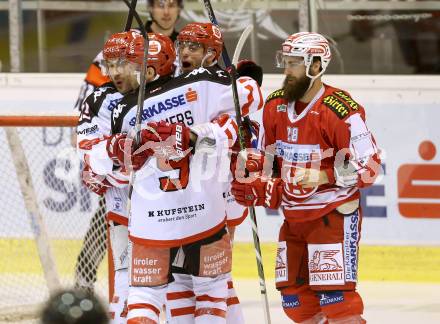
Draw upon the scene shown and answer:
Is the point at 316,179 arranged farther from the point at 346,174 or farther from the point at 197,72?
the point at 197,72

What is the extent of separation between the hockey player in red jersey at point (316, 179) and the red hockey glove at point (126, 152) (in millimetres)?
380

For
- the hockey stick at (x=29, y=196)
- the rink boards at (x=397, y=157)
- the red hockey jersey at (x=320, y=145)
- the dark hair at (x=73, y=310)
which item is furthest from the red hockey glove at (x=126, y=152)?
the rink boards at (x=397, y=157)

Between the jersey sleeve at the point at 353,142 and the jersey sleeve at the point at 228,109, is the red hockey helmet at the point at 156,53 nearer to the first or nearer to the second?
the jersey sleeve at the point at 228,109

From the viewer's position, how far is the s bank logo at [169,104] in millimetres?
3900

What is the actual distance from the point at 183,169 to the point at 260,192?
1.00ft

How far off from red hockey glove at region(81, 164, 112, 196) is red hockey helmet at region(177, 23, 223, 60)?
569 mm

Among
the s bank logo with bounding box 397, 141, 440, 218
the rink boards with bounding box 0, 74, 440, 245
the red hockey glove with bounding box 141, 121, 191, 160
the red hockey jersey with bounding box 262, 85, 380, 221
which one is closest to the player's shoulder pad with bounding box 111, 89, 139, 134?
the red hockey glove with bounding box 141, 121, 191, 160

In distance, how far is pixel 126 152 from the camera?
3902 mm

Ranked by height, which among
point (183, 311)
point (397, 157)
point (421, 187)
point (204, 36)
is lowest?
point (183, 311)

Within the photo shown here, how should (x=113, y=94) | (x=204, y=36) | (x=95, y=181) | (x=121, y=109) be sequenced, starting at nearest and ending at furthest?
(x=121, y=109)
(x=113, y=94)
(x=204, y=36)
(x=95, y=181)

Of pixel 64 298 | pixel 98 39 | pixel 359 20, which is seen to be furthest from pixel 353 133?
pixel 98 39

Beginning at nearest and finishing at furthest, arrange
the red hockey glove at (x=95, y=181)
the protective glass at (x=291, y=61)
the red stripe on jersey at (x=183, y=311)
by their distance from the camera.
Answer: the protective glass at (x=291, y=61) < the red stripe on jersey at (x=183, y=311) < the red hockey glove at (x=95, y=181)

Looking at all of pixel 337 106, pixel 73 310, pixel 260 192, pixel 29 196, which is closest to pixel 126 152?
pixel 260 192

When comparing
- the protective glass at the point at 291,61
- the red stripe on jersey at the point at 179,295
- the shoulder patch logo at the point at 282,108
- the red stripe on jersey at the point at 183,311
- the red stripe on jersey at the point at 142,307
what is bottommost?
the red stripe on jersey at the point at 183,311
